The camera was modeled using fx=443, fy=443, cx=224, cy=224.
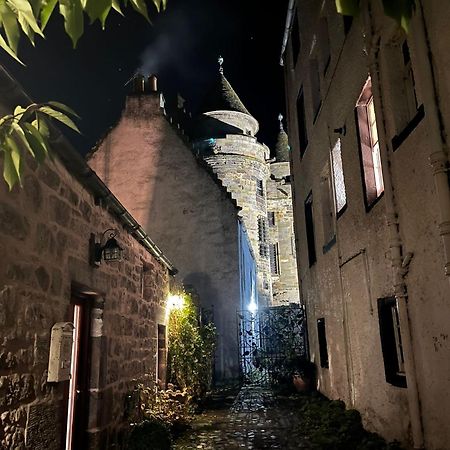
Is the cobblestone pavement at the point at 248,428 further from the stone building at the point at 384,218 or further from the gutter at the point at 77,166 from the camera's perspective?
the gutter at the point at 77,166

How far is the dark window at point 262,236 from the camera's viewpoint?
25.4m

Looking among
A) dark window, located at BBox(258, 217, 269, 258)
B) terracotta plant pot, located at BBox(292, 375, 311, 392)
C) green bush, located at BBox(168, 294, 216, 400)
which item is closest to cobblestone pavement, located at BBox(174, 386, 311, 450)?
terracotta plant pot, located at BBox(292, 375, 311, 392)

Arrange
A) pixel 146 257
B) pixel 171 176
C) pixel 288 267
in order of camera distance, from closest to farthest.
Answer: pixel 146 257
pixel 171 176
pixel 288 267

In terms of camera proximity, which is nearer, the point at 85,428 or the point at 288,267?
the point at 85,428

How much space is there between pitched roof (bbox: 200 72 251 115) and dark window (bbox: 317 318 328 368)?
59.5ft

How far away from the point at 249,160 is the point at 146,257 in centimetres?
1721

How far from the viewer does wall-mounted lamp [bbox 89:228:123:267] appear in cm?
516

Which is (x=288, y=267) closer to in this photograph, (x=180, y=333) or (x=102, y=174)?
(x=102, y=174)

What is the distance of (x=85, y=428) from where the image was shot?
16.7 feet

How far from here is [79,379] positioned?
17.1ft

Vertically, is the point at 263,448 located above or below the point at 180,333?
below

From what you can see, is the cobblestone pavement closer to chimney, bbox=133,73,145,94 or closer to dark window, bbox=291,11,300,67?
dark window, bbox=291,11,300,67

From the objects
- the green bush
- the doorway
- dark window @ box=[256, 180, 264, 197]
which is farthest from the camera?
dark window @ box=[256, 180, 264, 197]

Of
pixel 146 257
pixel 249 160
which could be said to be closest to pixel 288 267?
pixel 249 160
